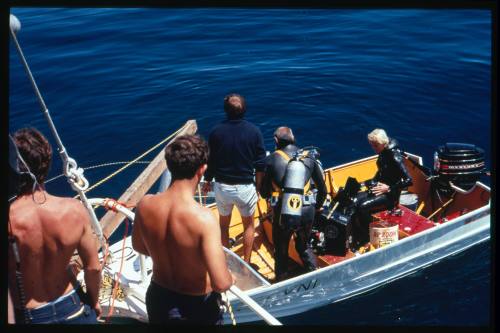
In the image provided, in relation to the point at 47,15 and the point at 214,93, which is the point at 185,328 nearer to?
the point at 214,93

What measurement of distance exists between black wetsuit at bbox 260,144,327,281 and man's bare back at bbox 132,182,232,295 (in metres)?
2.32

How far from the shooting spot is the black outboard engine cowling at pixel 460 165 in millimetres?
7684

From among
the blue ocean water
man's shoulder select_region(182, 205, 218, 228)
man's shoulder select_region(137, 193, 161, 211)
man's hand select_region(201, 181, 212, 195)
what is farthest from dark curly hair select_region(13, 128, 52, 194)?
the blue ocean water

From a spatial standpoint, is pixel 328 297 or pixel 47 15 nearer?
pixel 328 297

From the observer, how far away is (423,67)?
45.4 ft

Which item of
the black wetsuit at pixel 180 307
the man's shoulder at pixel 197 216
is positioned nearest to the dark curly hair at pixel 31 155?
the man's shoulder at pixel 197 216

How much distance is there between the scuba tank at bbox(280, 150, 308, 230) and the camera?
579cm

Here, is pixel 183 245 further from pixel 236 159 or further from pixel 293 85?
pixel 293 85

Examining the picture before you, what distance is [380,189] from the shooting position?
23.4 feet

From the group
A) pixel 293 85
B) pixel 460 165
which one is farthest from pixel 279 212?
pixel 293 85

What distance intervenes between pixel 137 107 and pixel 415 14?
984 cm

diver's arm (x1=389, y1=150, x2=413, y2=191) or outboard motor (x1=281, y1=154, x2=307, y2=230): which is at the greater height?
outboard motor (x1=281, y1=154, x2=307, y2=230)

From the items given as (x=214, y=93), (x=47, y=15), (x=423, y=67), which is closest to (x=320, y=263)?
(x=214, y=93)

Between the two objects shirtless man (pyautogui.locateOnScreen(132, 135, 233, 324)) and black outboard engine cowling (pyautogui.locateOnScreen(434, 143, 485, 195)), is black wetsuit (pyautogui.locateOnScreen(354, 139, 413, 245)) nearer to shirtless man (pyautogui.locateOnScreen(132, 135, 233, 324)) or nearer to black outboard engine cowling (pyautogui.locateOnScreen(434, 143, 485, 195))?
black outboard engine cowling (pyautogui.locateOnScreen(434, 143, 485, 195))
